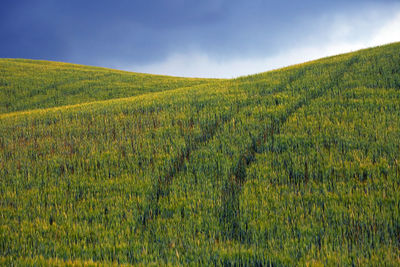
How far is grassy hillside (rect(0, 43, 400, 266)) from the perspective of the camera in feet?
13.3

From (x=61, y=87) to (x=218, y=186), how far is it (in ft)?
87.6

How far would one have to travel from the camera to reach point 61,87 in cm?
2766

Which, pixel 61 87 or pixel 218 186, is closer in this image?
pixel 218 186

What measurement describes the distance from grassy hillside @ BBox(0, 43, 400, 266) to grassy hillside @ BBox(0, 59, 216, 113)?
1421 cm

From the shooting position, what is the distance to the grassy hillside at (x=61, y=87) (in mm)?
23906

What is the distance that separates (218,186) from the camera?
5.79 meters

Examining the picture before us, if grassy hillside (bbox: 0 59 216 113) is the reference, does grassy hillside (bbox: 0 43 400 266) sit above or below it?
below

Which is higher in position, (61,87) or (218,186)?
(61,87)

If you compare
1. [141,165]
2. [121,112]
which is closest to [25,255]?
[141,165]

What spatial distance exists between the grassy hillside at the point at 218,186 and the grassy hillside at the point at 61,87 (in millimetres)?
14206

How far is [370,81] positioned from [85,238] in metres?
12.2

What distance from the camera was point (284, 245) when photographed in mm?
3953

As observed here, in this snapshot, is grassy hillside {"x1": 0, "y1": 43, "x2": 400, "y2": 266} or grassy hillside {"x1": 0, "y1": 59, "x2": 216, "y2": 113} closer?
grassy hillside {"x1": 0, "y1": 43, "x2": 400, "y2": 266}

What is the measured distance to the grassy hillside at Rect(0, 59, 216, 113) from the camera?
2391 centimetres
